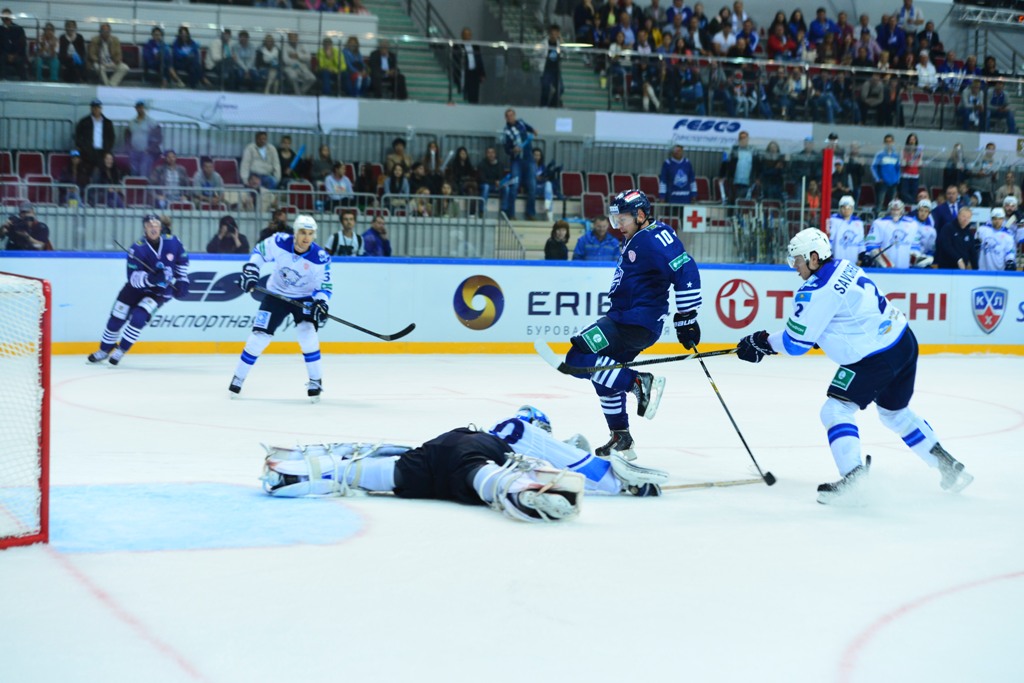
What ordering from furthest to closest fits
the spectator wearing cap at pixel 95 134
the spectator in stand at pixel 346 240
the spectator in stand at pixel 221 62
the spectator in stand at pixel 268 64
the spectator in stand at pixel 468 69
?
the spectator in stand at pixel 468 69 < the spectator in stand at pixel 268 64 < the spectator in stand at pixel 221 62 < the spectator wearing cap at pixel 95 134 < the spectator in stand at pixel 346 240

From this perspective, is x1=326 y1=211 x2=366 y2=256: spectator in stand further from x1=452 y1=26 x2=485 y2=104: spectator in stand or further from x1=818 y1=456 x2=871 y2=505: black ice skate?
x1=818 y1=456 x2=871 y2=505: black ice skate

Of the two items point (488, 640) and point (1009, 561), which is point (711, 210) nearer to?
point (1009, 561)

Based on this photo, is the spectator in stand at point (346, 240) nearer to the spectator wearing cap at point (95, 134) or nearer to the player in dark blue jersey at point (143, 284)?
the player in dark blue jersey at point (143, 284)

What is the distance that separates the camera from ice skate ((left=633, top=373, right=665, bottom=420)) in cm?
614

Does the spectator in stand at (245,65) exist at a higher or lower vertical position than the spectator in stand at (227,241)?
higher

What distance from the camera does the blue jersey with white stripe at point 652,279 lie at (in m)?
6.18

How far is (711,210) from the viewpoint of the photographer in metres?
14.6

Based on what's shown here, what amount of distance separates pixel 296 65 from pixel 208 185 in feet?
9.14

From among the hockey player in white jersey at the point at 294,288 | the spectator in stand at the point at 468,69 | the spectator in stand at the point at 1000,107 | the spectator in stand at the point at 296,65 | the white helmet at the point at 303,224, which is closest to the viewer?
the white helmet at the point at 303,224

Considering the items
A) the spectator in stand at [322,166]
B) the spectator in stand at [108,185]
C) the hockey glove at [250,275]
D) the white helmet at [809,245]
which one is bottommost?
the hockey glove at [250,275]

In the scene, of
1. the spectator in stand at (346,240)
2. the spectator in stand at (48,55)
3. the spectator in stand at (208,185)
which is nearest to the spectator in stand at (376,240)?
the spectator in stand at (346,240)

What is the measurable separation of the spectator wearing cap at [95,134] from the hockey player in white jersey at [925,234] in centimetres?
990

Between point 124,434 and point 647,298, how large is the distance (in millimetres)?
3163

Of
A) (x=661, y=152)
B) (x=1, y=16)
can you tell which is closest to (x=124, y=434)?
(x=1, y=16)
